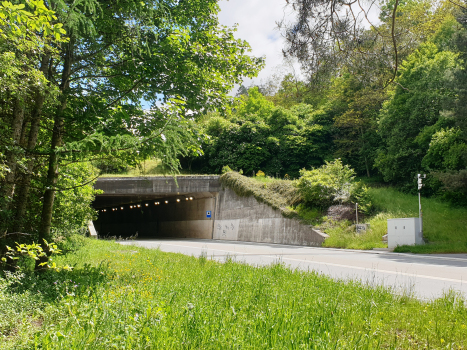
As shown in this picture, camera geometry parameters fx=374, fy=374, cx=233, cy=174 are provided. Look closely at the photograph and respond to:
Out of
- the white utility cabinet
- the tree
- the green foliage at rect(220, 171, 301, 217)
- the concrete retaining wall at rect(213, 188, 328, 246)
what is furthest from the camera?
the green foliage at rect(220, 171, 301, 217)

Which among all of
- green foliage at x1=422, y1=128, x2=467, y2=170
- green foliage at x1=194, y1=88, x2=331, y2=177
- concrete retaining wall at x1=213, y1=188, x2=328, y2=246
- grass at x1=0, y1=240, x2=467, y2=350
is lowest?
grass at x1=0, y1=240, x2=467, y2=350

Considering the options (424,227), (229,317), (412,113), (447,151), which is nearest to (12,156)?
(229,317)

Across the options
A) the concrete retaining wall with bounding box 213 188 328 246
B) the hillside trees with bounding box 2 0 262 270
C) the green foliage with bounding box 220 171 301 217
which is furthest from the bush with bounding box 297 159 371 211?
the hillside trees with bounding box 2 0 262 270

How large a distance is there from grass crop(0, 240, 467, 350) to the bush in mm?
17734

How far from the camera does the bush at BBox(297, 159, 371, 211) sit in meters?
23.8

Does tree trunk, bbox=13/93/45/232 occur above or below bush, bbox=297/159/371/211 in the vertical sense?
below

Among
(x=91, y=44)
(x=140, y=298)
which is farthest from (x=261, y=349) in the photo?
(x=91, y=44)

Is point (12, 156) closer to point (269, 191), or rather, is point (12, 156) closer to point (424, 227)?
point (424, 227)

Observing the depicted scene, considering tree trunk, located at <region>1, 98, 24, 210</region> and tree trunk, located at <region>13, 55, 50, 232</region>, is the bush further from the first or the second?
tree trunk, located at <region>1, 98, 24, 210</region>

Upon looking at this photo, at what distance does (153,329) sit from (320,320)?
74.0 inches

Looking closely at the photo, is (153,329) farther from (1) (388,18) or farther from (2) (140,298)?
(1) (388,18)

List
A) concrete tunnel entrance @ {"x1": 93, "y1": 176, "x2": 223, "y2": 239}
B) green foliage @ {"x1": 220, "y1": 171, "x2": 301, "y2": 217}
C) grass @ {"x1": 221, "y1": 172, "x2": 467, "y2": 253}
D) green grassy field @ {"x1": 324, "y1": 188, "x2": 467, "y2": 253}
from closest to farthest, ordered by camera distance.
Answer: green grassy field @ {"x1": 324, "y1": 188, "x2": 467, "y2": 253}, grass @ {"x1": 221, "y1": 172, "x2": 467, "y2": 253}, green foliage @ {"x1": 220, "y1": 171, "x2": 301, "y2": 217}, concrete tunnel entrance @ {"x1": 93, "y1": 176, "x2": 223, "y2": 239}

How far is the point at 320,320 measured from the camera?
4.28 meters

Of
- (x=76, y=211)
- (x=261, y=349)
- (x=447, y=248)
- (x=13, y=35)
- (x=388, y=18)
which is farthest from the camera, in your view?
(x=447, y=248)
